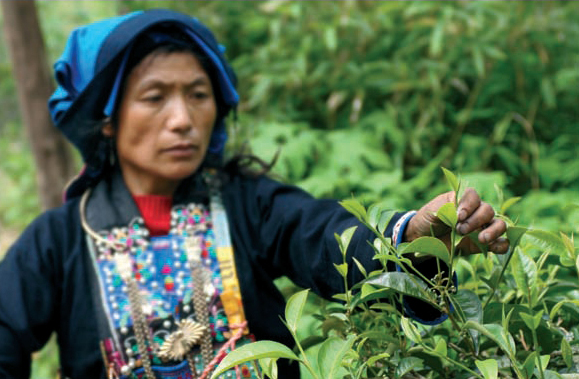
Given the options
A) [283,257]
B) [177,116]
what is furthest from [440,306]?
[177,116]

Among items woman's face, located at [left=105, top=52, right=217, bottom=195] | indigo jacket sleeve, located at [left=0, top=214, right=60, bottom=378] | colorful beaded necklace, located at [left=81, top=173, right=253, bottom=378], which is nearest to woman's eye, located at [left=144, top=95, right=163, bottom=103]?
woman's face, located at [left=105, top=52, right=217, bottom=195]

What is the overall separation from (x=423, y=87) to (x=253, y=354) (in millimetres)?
2194

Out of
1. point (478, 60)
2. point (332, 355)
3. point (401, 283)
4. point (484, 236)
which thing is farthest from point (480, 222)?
point (478, 60)

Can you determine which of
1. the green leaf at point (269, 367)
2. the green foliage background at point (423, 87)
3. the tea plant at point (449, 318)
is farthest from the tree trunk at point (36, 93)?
the green leaf at point (269, 367)

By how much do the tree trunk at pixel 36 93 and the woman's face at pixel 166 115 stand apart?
120 centimetres

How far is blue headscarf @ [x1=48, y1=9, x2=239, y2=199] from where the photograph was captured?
4.83 feet

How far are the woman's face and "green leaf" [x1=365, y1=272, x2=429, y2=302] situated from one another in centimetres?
84

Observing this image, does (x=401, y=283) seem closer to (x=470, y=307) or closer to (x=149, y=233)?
(x=470, y=307)

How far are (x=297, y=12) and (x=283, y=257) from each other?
5.06 feet

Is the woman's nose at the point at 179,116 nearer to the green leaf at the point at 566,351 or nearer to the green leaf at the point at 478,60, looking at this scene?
the green leaf at the point at 566,351

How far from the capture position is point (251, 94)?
3.03 metres

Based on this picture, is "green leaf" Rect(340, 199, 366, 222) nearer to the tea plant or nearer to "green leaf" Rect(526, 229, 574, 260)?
the tea plant

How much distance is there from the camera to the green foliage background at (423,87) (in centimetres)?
258

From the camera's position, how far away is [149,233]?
1511 mm
